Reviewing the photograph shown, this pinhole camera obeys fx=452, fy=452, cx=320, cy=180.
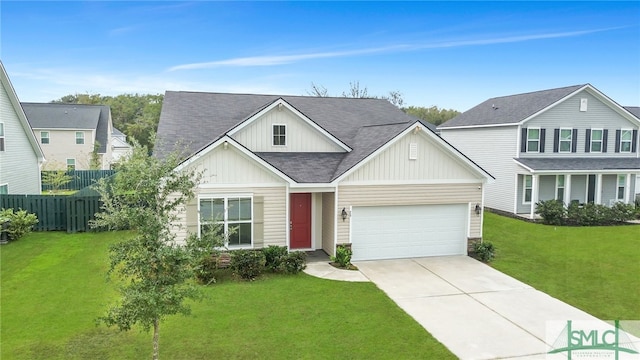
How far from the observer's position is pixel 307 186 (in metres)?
14.8

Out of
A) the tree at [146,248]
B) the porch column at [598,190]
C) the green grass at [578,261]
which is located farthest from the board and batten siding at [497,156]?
the tree at [146,248]

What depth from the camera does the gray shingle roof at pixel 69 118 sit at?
1644 inches

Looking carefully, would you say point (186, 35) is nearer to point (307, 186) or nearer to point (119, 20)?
point (119, 20)

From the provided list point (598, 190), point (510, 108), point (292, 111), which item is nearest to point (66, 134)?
point (292, 111)

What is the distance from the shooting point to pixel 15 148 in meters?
20.6

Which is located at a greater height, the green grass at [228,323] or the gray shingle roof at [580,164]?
the gray shingle roof at [580,164]

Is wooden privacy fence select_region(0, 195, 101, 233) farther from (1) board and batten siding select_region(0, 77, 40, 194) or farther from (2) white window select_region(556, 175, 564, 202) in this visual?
(2) white window select_region(556, 175, 564, 202)

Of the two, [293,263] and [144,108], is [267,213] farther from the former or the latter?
[144,108]

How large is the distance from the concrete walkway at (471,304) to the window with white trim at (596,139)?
14717 mm

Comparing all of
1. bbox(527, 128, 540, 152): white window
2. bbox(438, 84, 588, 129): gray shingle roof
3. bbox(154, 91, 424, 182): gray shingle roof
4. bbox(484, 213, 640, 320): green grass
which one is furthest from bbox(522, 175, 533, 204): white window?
bbox(154, 91, 424, 182): gray shingle roof

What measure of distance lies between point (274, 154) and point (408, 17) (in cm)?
1400

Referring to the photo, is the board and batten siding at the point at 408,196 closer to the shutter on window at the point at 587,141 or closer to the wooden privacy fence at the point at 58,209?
the wooden privacy fence at the point at 58,209

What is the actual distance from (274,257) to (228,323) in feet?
12.8

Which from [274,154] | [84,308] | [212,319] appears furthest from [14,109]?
[212,319]
